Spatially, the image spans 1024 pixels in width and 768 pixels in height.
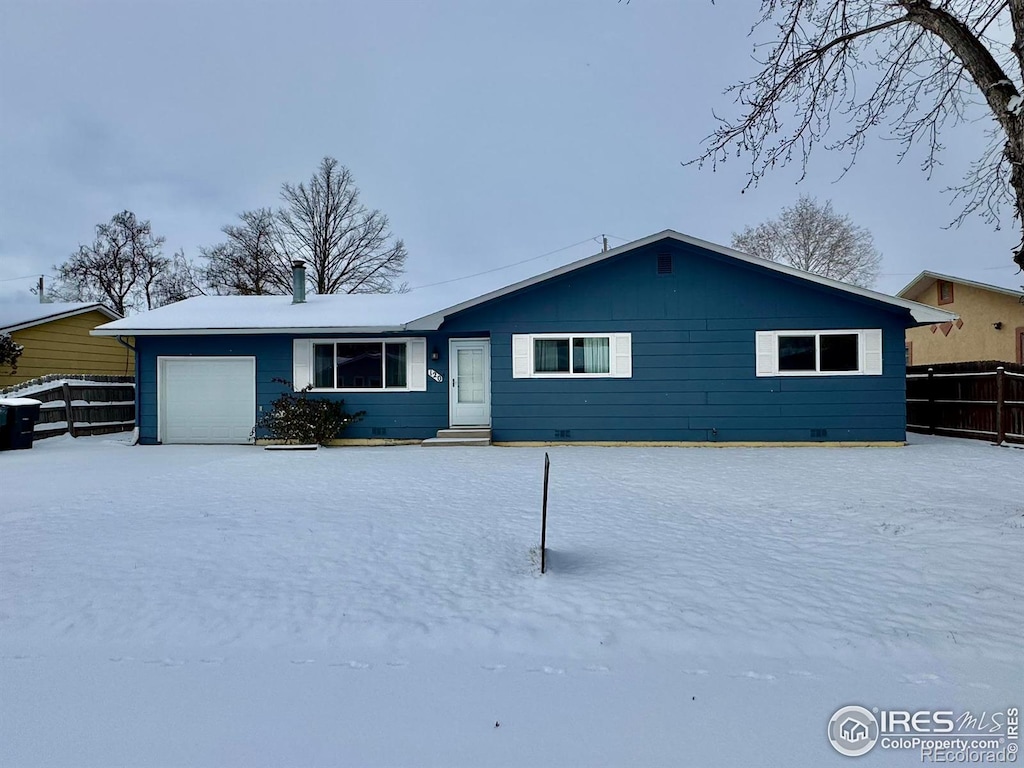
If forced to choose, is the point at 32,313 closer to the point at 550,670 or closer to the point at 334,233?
the point at 334,233

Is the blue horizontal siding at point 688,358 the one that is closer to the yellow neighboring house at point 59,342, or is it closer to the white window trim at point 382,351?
the white window trim at point 382,351

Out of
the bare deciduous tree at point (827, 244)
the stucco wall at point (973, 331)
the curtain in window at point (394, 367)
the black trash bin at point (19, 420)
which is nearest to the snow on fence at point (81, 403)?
the black trash bin at point (19, 420)

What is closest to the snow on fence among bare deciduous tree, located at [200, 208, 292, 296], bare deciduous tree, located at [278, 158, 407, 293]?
bare deciduous tree, located at [200, 208, 292, 296]

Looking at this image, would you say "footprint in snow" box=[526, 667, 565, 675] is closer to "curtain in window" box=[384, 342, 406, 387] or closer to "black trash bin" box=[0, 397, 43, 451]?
"curtain in window" box=[384, 342, 406, 387]

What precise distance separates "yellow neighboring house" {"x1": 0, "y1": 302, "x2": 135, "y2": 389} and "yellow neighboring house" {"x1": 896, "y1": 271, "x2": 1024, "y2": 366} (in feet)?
85.2

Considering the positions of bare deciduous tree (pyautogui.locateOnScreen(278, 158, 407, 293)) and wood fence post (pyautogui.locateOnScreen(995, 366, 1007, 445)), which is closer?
wood fence post (pyautogui.locateOnScreen(995, 366, 1007, 445))

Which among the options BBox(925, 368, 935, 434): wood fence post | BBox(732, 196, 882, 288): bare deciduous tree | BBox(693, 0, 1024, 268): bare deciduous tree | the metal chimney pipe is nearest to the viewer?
BBox(693, 0, 1024, 268): bare deciduous tree

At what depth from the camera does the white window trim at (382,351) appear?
499 inches

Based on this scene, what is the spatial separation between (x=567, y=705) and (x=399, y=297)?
13685mm

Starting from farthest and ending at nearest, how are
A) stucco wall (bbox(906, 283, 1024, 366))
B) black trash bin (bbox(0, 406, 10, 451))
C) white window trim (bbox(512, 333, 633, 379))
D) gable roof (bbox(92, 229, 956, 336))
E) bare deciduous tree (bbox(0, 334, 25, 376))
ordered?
1. stucco wall (bbox(906, 283, 1024, 366))
2. bare deciduous tree (bbox(0, 334, 25, 376))
3. white window trim (bbox(512, 333, 633, 379))
4. black trash bin (bbox(0, 406, 10, 451))
5. gable roof (bbox(92, 229, 956, 336))

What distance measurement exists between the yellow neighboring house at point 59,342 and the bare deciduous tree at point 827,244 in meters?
29.3

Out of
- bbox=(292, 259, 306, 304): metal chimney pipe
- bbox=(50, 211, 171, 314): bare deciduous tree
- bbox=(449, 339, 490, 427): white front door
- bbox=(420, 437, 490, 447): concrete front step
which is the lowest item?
bbox=(420, 437, 490, 447): concrete front step

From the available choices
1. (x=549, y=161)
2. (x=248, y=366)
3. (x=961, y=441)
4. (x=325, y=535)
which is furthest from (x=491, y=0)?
(x=549, y=161)

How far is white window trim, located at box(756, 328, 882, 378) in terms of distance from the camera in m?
11.6
